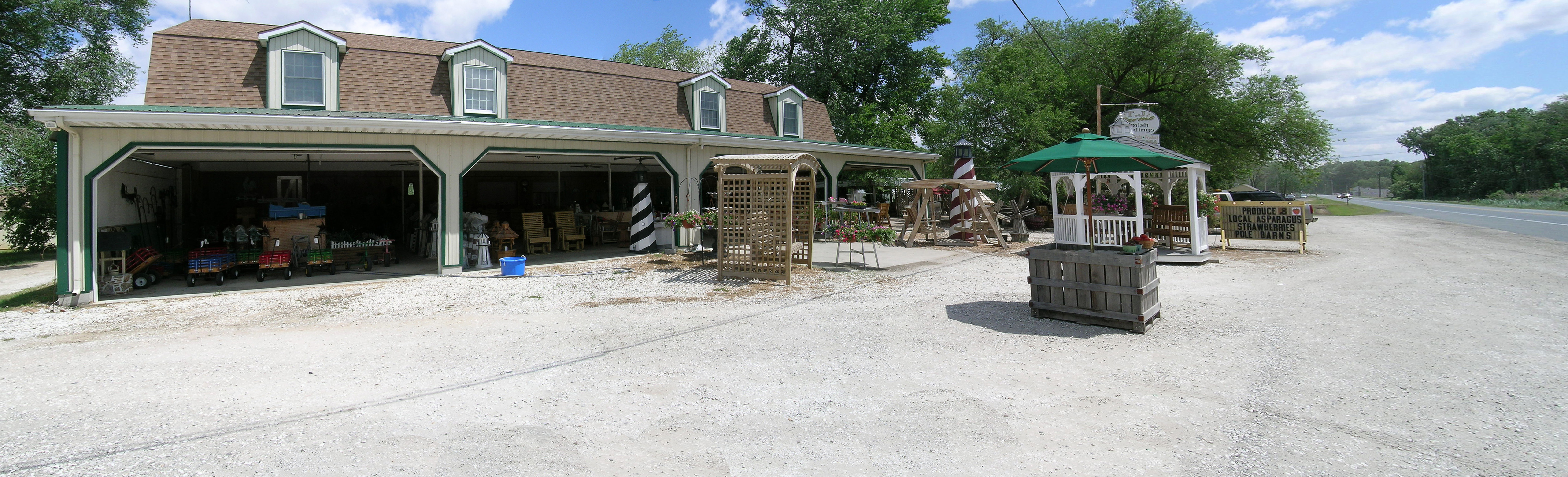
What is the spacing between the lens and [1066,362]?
17.1 ft

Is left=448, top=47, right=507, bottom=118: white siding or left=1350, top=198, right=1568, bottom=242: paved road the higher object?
left=448, top=47, right=507, bottom=118: white siding

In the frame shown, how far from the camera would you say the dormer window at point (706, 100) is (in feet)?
52.4

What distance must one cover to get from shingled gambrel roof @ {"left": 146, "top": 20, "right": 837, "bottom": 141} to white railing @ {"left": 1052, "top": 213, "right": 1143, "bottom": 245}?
24.6 feet

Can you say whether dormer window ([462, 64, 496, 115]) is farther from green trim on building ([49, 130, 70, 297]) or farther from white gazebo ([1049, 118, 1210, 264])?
white gazebo ([1049, 118, 1210, 264])

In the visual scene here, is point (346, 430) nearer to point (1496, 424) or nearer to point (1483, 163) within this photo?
point (1496, 424)

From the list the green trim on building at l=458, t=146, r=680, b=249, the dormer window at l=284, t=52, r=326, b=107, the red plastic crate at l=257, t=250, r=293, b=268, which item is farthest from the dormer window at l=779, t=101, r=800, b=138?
the red plastic crate at l=257, t=250, r=293, b=268

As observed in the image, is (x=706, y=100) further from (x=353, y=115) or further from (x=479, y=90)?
(x=353, y=115)

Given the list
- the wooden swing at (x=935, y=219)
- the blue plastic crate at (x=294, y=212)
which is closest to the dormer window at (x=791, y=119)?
the wooden swing at (x=935, y=219)

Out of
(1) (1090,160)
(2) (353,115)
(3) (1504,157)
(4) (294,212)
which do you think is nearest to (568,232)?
(4) (294,212)

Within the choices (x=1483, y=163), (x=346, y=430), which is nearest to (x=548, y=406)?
(x=346, y=430)

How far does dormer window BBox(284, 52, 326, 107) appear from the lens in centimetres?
1153

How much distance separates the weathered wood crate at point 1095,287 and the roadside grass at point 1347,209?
35096 mm

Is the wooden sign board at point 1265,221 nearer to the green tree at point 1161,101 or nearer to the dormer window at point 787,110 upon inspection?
the green tree at point 1161,101

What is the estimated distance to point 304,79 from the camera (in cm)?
1163
